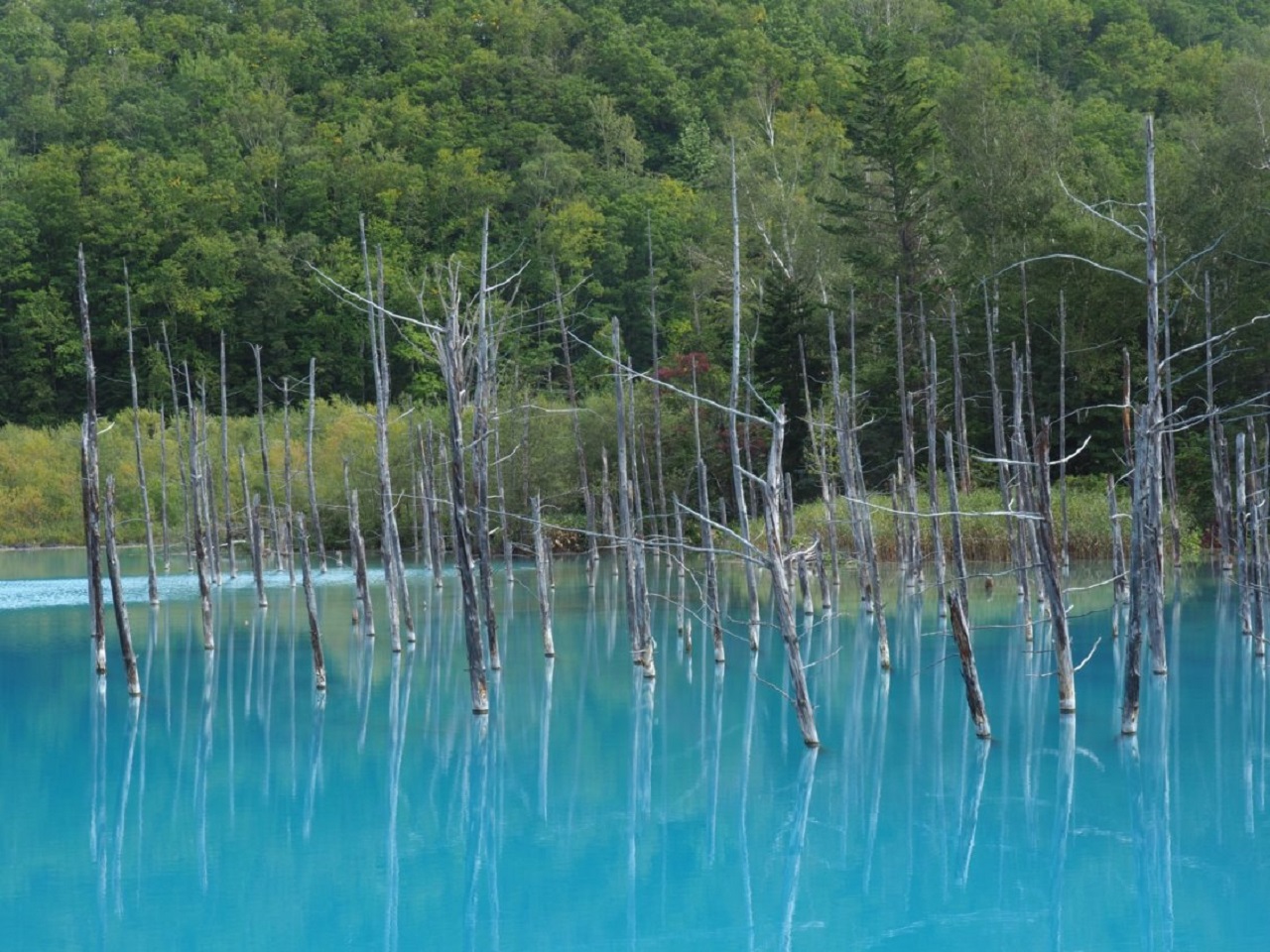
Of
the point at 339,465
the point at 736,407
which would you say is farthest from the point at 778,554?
the point at 339,465

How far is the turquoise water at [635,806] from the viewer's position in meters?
9.59

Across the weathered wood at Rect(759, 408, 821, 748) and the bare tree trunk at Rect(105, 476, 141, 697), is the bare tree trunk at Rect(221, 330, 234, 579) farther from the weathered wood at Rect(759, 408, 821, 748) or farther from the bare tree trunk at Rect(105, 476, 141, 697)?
the weathered wood at Rect(759, 408, 821, 748)

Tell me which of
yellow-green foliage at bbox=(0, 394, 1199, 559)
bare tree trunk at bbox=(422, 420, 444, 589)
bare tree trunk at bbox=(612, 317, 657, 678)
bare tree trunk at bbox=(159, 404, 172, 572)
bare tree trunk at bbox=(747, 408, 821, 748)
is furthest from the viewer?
yellow-green foliage at bbox=(0, 394, 1199, 559)

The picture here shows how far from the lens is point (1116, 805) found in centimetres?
1188

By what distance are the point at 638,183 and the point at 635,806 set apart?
52721 mm

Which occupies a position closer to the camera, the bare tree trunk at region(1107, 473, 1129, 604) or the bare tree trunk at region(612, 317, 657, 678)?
the bare tree trunk at region(612, 317, 657, 678)

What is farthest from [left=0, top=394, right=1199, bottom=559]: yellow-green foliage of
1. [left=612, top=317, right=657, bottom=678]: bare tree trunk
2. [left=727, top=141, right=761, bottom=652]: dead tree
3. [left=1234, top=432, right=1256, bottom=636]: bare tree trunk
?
[left=612, top=317, right=657, bottom=678]: bare tree trunk

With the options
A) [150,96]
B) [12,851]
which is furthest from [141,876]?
[150,96]

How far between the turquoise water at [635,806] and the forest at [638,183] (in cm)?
1775

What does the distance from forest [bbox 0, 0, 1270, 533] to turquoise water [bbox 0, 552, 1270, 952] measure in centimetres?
1775

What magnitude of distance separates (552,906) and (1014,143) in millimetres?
35103

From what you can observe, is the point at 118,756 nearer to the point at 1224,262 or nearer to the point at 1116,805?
the point at 1116,805

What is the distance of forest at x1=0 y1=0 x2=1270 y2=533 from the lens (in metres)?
36.3

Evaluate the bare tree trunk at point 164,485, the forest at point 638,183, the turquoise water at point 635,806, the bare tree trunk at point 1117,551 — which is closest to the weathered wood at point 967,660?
the turquoise water at point 635,806
